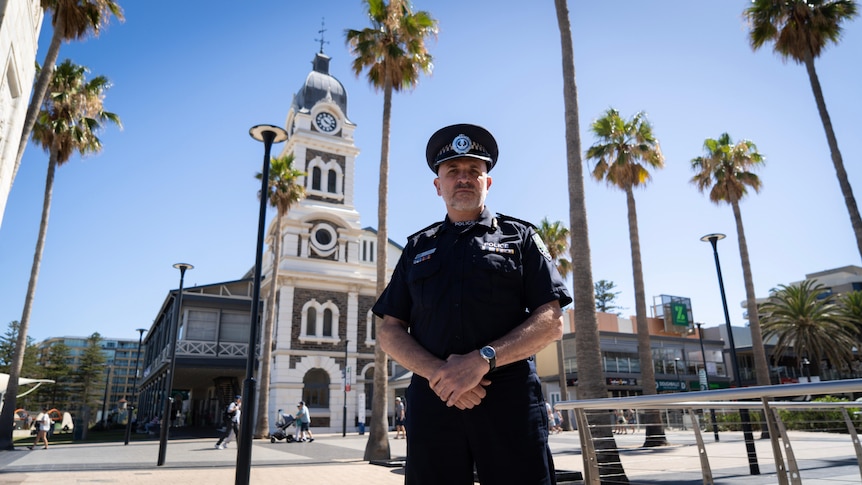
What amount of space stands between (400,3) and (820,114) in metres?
13.4

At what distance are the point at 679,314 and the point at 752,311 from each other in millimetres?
25716

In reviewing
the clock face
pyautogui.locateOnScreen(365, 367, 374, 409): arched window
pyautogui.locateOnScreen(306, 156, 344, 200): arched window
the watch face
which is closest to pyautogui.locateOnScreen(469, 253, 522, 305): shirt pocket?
the watch face

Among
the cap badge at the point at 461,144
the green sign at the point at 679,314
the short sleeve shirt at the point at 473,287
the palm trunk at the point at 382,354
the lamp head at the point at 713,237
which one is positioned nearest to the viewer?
the short sleeve shirt at the point at 473,287

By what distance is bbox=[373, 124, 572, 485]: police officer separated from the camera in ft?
6.85

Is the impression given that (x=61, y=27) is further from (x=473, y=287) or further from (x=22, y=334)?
(x=473, y=287)

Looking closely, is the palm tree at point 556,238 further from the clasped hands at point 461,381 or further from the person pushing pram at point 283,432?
the clasped hands at point 461,381

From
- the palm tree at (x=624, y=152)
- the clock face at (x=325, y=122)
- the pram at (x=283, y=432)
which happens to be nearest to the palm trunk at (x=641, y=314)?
the palm tree at (x=624, y=152)

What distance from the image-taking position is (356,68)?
59.6 ft

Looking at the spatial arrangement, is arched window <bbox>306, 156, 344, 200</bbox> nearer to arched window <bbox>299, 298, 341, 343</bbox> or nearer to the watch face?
arched window <bbox>299, 298, 341, 343</bbox>

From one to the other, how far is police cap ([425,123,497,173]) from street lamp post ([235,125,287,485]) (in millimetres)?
5969

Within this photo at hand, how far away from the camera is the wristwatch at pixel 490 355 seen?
6.80 ft

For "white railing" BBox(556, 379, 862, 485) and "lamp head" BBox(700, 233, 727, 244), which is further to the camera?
"lamp head" BBox(700, 233, 727, 244)

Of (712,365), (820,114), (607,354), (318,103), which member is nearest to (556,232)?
(607,354)

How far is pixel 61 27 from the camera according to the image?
14.9 metres
